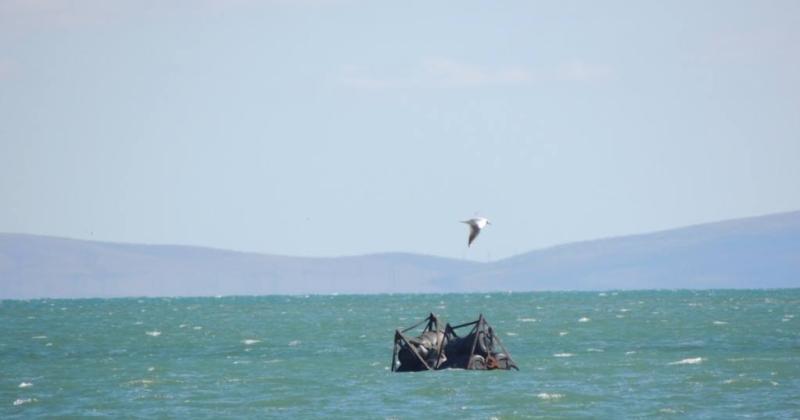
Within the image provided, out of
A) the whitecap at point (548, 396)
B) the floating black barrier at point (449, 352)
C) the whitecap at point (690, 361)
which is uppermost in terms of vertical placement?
the floating black barrier at point (449, 352)

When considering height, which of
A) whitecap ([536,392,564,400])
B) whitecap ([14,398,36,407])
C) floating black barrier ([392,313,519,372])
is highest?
floating black barrier ([392,313,519,372])

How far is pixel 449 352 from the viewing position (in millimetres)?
60344

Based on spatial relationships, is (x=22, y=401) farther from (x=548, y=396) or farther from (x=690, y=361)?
(x=690, y=361)

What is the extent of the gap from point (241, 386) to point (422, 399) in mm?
9144

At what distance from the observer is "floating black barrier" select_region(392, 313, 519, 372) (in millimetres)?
59344

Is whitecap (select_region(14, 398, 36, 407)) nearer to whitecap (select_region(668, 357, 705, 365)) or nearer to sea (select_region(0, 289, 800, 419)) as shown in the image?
sea (select_region(0, 289, 800, 419))

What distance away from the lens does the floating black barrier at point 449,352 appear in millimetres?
59344

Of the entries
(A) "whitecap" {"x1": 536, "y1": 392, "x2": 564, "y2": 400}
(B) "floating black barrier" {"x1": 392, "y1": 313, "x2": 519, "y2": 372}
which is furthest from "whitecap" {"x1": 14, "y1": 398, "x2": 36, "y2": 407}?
(A) "whitecap" {"x1": 536, "y1": 392, "x2": 564, "y2": 400}

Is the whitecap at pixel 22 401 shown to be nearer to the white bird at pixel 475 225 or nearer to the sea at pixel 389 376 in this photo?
the sea at pixel 389 376

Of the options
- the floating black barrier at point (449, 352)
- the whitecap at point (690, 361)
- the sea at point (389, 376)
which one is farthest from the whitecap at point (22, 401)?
the whitecap at point (690, 361)

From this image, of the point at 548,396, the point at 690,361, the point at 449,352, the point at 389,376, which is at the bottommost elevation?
the point at 548,396

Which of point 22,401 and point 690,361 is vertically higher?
point 690,361

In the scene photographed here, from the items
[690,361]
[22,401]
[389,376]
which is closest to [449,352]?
[389,376]

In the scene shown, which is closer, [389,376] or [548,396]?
[548,396]
